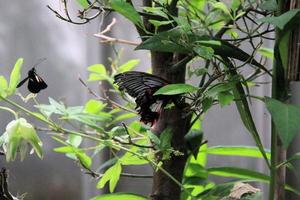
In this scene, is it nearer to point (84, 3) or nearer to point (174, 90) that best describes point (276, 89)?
point (174, 90)

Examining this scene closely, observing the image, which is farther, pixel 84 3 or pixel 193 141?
pixel 193 141

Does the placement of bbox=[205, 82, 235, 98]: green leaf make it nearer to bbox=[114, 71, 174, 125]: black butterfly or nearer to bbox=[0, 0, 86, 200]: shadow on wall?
bbox=[114, 71, 174, 125]: black butterfly

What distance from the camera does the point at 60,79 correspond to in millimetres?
1004

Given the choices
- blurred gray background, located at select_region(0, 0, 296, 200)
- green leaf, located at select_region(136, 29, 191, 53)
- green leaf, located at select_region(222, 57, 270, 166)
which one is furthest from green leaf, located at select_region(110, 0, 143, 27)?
blurred gray background, located at select_region(0, 0, 296, 200)

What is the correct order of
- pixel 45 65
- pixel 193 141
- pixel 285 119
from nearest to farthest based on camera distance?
pixel 285 119 < pixel 193 141 < pixel 45 65

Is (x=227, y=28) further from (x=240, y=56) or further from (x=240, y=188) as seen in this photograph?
(x=240, y=188)

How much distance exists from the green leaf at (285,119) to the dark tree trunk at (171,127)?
0.59 feet

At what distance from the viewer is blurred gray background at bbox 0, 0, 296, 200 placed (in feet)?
3.16

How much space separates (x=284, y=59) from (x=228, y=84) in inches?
3.3

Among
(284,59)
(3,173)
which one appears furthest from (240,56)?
(3,173)

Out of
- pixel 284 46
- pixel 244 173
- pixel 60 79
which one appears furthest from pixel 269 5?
pixel 60 79

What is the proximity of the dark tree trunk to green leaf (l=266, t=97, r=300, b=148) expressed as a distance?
0.59 ft

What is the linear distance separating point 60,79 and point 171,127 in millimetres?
508

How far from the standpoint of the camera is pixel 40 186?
0.97 meters
